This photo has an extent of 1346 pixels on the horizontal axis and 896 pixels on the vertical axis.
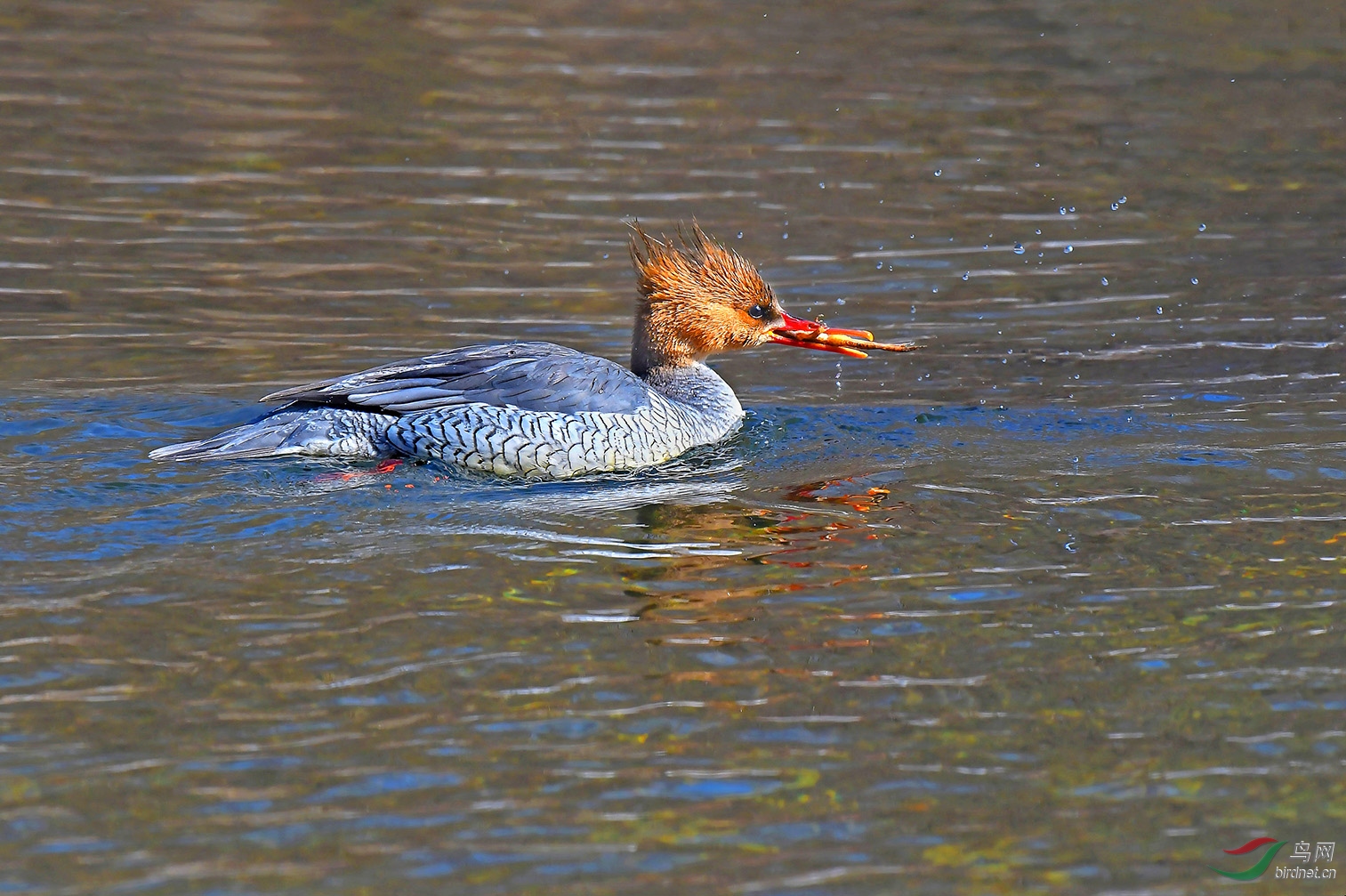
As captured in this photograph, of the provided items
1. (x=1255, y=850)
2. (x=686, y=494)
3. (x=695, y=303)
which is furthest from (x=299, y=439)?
(x=1255, y=850)

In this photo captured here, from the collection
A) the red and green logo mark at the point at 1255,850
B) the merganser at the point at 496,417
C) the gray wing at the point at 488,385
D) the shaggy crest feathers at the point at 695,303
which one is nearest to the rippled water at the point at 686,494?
the red and green logo mark at the point at 1255,850

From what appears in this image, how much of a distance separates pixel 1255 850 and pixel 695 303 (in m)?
5.07

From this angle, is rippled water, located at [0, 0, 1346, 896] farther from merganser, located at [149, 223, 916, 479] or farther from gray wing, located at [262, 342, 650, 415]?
gray wing, located at [262, 342, 650, 415]

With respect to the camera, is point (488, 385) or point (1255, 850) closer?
point (1255, 850)

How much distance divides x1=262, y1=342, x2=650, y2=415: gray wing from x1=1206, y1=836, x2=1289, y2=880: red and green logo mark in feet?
14.1

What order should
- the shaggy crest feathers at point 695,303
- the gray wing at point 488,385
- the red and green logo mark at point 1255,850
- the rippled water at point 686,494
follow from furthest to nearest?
the shaggy crest feathers at point 695,303, the gray wing at point 488,385, the rippled water at point 686,494, the red and green logo mark at point 1255,850

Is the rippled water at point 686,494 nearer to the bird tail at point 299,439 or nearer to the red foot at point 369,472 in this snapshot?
the bird tail at point 299,439

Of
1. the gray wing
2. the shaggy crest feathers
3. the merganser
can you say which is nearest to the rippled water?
the merganser

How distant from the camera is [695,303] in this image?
921cm

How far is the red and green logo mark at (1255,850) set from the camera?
4781mm

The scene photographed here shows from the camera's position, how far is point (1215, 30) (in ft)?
57.5

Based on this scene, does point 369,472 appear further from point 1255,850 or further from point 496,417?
point 1255,850

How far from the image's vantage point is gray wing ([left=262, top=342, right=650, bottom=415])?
8.27 meters

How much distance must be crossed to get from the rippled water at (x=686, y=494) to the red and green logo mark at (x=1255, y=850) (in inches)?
2.1
